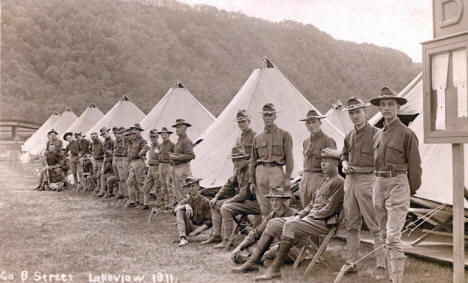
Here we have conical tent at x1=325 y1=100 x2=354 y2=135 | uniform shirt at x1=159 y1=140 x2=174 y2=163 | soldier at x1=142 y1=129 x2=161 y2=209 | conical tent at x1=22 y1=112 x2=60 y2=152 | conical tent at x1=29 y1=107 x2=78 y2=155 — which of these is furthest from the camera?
conical tent at x1=22 y1=112 x2=60 y2=152

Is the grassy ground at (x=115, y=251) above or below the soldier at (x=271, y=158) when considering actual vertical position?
below

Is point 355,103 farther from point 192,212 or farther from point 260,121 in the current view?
point 260,121

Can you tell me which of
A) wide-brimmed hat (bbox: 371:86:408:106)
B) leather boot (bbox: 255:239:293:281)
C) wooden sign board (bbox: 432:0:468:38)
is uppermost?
wooden sign board (bbox: 432:0:468:38)

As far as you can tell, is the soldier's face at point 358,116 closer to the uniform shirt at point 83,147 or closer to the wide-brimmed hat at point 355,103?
the wide-brimmed hat at point 355,103

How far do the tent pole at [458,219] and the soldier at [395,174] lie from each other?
20.1 inches

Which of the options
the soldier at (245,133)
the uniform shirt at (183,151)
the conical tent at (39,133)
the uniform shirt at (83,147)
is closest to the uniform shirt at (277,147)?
the soldier at (245,133)

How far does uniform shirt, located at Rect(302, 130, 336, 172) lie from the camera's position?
5.57 m

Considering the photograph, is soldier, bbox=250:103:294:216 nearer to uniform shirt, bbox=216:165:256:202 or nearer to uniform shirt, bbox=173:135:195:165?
uniform shirt, bbox=216:165:256:202

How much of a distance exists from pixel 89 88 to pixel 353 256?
3279 cm

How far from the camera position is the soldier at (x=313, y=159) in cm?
555

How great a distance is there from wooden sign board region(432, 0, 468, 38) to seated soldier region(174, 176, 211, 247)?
13.0 ft

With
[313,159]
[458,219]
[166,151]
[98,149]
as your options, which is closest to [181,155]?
[166,151]

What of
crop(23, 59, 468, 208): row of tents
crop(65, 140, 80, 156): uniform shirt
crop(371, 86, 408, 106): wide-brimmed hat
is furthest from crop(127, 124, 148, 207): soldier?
crop(371, 86, 408, 106): wide-brimmed hat

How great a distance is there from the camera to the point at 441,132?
3.56 metres
